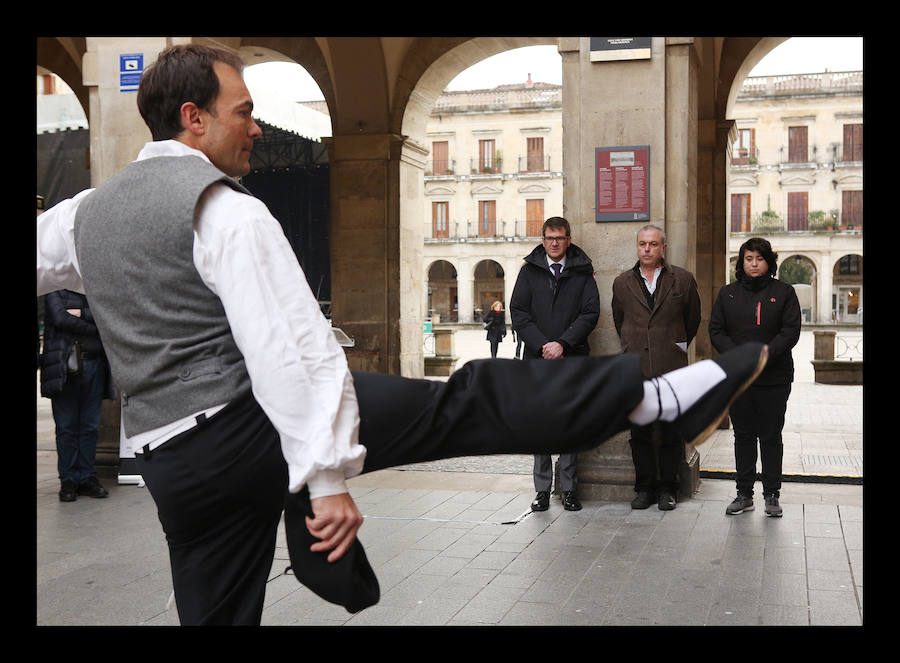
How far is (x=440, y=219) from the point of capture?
57969 millimetres

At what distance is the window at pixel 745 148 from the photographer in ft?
178

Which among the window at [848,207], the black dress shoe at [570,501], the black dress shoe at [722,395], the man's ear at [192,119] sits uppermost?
the window at [848,207]

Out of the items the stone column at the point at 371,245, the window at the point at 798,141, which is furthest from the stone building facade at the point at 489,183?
the stone column at the point at 371,245

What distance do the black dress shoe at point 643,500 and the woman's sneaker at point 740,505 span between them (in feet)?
1.62

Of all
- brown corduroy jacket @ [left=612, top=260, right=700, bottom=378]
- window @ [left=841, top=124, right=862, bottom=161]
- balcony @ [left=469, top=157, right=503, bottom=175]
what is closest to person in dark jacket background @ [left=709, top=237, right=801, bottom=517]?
brown corduroy jacket @ [left=612, top=260, right=700, bottom=378]

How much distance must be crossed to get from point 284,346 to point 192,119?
69 cm

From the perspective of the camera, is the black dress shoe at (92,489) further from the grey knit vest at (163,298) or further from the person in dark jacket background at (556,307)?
the grey knit vest at (163,298)

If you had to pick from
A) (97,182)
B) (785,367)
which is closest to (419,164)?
(97,182)

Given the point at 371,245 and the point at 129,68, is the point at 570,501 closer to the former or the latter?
the point at 129,68

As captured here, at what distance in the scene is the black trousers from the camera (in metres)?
2.29

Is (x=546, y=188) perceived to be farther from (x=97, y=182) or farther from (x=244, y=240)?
(x=244, y=240)

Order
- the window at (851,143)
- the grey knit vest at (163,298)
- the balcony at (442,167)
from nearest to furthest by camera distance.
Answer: the grey knit vest at (163,298)
the window at (851,143)
the balcony at (442,167)

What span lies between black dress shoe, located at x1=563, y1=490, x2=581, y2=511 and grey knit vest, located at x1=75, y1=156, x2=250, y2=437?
444 centimetres
